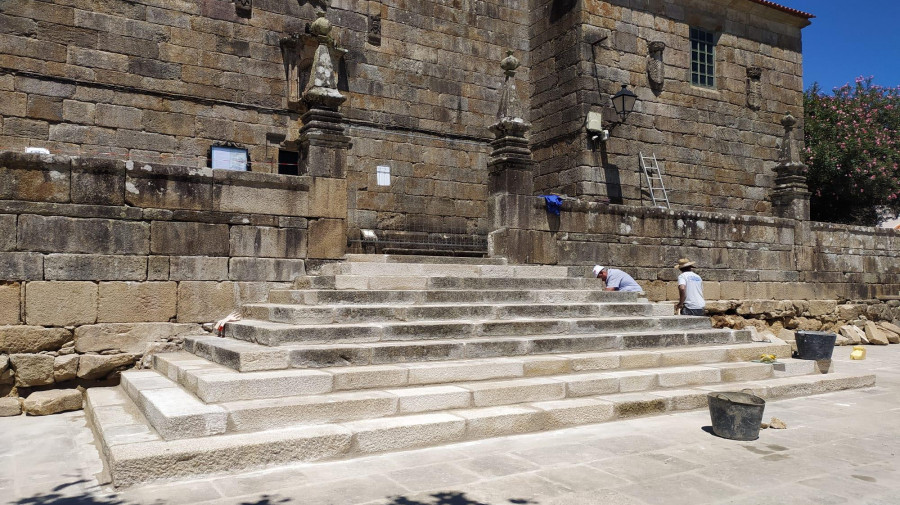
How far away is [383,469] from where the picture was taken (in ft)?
14.2

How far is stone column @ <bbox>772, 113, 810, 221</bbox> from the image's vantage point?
42.4ft

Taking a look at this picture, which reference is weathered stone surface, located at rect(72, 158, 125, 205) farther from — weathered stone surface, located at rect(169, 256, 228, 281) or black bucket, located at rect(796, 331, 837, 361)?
black bucket, located at rect(796, 331, 837, 361)

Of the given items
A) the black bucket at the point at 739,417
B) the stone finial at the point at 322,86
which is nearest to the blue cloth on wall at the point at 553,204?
the stone finial at the point at 322,86

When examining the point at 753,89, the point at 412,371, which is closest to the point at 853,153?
the point at 753,89

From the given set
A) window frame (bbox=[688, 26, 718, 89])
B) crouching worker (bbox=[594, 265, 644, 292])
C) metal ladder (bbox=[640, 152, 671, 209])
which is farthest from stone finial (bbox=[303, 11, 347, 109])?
window frame (bbox=[688, 26, 718, 89])

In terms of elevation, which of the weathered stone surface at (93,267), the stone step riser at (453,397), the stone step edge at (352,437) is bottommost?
the stone step edge at (352,437)

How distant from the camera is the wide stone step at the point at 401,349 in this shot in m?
5.52

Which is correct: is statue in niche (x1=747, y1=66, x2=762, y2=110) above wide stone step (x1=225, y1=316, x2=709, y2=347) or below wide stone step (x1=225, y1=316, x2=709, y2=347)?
above

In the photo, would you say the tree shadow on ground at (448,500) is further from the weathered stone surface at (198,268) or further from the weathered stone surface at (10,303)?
the weathered stone surface at (10,303)

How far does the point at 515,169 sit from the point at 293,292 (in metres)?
4.05

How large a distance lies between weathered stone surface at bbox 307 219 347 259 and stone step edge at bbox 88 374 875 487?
116 inches

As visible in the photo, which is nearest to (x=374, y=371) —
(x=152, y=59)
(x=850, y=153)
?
(x=152, y=59)

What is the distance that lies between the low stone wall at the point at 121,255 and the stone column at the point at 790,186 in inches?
388

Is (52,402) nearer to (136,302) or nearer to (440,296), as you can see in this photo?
(136,302)
